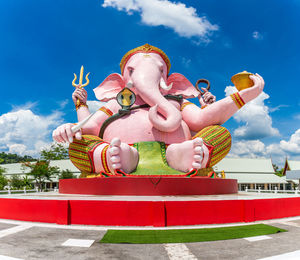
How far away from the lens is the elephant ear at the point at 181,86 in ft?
34.6

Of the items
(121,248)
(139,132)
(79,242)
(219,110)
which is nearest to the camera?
(121,248)

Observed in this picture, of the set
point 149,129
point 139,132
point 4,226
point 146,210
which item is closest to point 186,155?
point 149,129

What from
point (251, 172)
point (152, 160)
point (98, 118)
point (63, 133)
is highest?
point (98, 118)

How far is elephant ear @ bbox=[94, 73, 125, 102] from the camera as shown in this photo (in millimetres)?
10430

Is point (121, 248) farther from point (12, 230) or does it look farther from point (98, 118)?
point (98, 118)

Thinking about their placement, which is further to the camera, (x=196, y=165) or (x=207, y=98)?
(x=207, y=98)

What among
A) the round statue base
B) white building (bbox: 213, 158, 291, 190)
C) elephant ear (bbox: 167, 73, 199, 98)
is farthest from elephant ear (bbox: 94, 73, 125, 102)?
white building (bbox: 213, 158, 291, 190)

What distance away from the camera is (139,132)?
28.6 feet

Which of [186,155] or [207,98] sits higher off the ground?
[207,98]

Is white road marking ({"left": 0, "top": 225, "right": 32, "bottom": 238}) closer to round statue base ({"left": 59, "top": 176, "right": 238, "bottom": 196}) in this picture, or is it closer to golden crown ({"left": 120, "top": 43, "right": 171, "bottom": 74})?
round statue base ({"left": 59, "top": 176, "right": 238, "bottom": 196})

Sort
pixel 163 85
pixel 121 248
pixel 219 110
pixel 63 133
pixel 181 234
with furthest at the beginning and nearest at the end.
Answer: pixel 163 85 < pixel 219 110 < pixel 63 133 < pixel 181 234 < pixel 121 248

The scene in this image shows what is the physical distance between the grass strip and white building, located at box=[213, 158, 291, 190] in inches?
819

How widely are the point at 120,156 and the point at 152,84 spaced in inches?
108

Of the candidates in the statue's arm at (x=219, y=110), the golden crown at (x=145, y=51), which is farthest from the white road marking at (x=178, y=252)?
the golden crown at (x=145, y=51)
